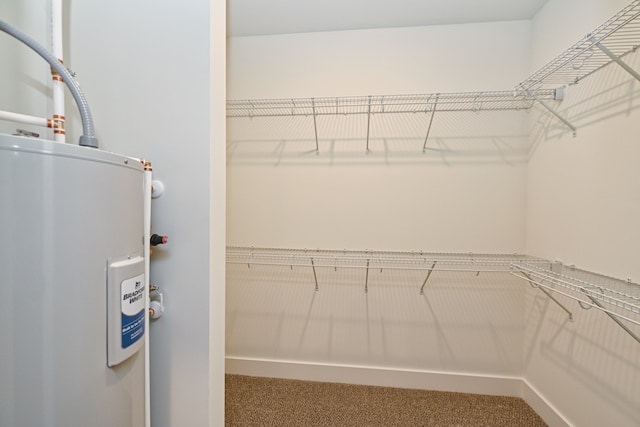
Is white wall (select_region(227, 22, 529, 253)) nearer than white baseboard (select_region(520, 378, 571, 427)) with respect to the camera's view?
No

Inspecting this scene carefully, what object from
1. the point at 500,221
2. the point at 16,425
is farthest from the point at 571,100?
the point at 16,425

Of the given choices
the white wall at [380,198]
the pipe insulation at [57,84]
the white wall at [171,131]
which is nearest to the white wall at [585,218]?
the white wall at [380,198]

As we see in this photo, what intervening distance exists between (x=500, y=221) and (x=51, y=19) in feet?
7.93

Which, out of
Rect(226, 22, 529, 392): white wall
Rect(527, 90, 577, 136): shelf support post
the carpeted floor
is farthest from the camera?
Rect(226, 22, 529, 392): white wall

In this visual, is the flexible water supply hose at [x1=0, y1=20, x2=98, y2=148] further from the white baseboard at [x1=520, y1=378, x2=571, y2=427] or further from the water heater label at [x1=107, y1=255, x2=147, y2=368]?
the white baseboard at [x1=520, y1=378, x2=571, y2=427]

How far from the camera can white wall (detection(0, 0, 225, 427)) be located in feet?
3.05

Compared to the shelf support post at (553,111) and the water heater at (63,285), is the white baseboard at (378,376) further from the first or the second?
the shelf support post at (553,111)

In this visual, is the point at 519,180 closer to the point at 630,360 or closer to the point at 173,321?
the point at 630,360

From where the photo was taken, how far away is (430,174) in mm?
1787

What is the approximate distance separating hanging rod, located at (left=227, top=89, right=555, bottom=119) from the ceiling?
490mm

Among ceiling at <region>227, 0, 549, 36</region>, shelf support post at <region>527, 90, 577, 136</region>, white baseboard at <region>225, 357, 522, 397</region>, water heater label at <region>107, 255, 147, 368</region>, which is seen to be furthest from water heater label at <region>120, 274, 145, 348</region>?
shelf support post at <region>527, 90, 577, 136</region>

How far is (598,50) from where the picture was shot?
3.94ft

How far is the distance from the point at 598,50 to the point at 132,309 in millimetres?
2180

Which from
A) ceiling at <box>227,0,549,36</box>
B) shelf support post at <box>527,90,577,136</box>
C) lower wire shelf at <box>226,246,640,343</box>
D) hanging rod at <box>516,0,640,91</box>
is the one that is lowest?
lower wire shelf at <box>226,246,640,343</box>
